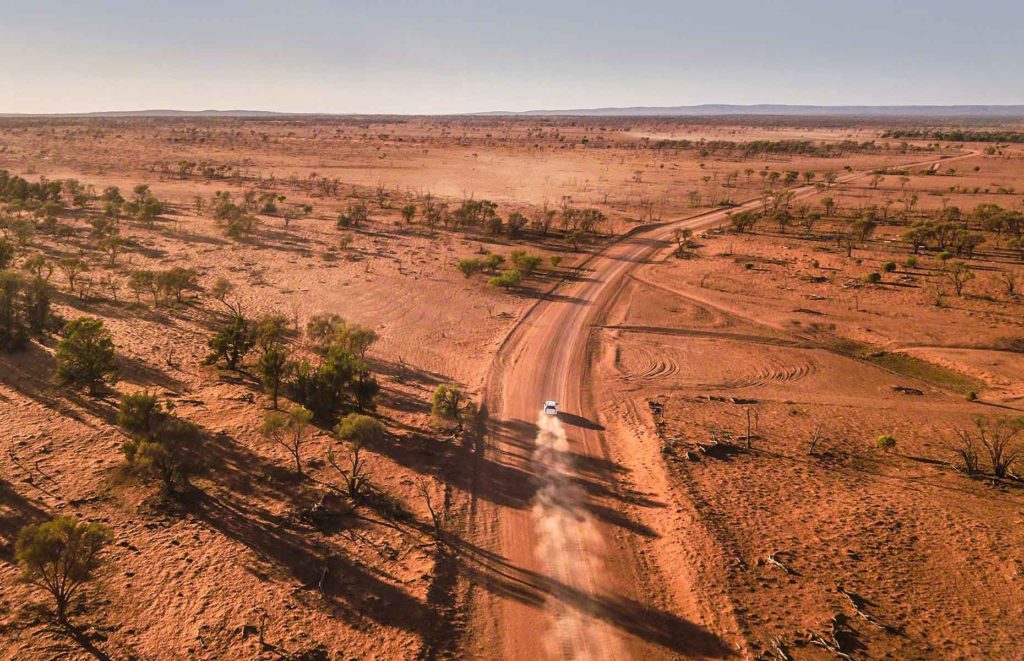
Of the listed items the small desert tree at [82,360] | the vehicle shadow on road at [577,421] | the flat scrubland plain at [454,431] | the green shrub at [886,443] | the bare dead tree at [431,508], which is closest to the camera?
the flat scrubland plain at [454,431]

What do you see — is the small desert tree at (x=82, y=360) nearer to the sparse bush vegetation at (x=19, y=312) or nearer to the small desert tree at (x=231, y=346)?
the small desert tree at (x=231, y=346)

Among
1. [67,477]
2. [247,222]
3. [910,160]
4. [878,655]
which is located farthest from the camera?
[910,160]

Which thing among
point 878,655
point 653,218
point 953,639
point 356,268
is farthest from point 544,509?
point 653,218

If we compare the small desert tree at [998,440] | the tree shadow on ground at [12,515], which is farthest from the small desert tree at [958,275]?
the tree shadow on ground at [12,515]

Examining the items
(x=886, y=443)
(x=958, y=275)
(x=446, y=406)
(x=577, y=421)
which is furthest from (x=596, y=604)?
(x=958, y=275)

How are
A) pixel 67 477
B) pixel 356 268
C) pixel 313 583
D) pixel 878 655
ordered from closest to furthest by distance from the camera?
pixel 878 655 → pixel 313 583 → pixel 67 477 → pixel 356 268

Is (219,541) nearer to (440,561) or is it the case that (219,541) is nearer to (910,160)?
(440,561)
